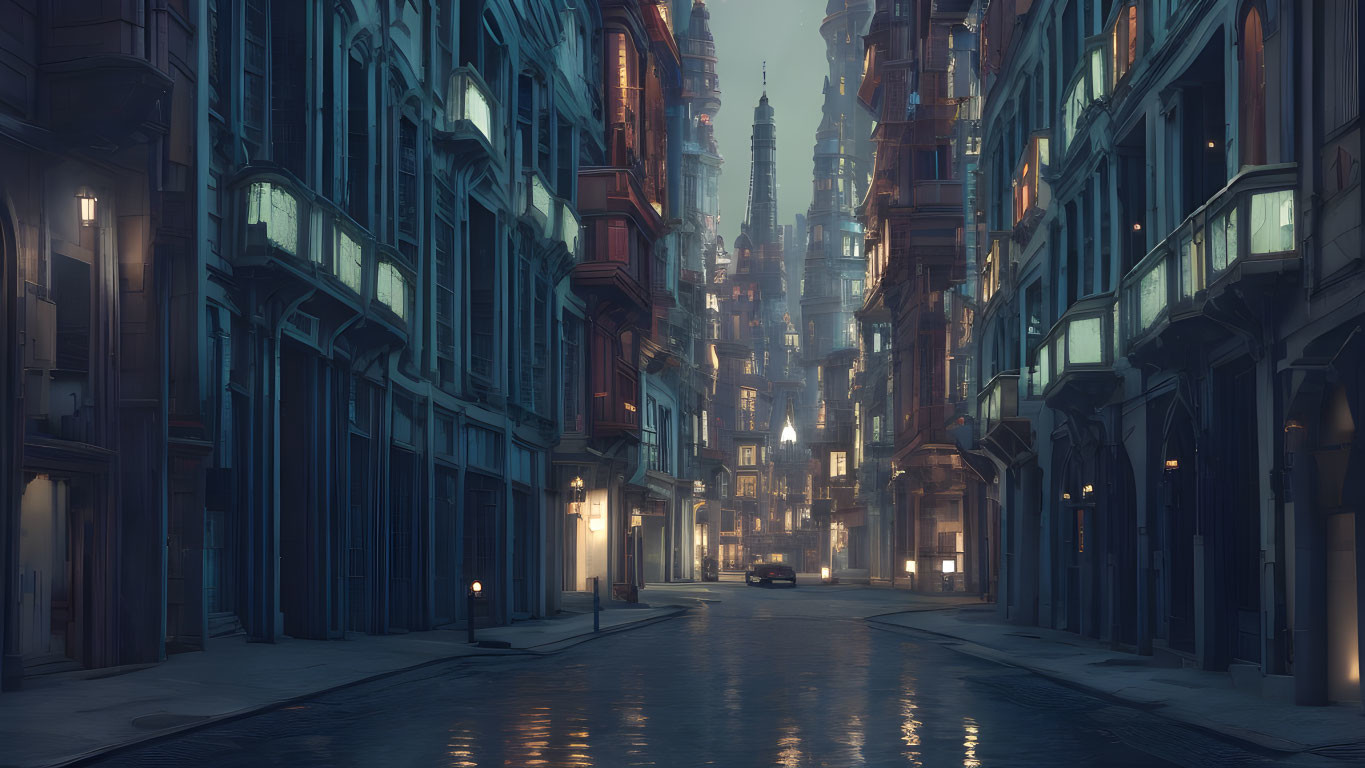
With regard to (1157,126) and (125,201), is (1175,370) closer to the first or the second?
(1157,126)

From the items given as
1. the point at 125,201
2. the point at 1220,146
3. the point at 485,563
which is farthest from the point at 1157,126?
the point at 485,563

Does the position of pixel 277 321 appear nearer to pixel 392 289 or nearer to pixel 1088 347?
pixel 392 289

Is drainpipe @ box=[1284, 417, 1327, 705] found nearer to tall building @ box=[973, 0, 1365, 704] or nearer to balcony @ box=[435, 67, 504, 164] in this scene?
tall building @ box=[973, 0, 1365, 704]

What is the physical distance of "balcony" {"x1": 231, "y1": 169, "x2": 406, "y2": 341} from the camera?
940 inches

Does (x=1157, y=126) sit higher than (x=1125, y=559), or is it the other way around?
(x=1157, y=126)

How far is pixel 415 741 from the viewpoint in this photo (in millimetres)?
15070

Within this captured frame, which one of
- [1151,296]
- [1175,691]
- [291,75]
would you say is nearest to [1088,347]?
[1151,296]

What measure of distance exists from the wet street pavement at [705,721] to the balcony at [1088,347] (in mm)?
6080

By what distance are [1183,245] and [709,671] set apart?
9430mm

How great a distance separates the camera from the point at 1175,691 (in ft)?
68.5

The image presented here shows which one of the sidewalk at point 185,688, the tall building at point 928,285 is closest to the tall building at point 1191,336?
the sidewalk at point 185,688

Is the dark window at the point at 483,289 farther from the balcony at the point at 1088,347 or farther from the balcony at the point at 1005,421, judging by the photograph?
the balcony at the point at 1088,347

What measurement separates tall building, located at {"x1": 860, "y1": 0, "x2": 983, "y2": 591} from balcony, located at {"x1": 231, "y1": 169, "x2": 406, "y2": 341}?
37.6m

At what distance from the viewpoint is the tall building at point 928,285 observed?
6788 centimetres
